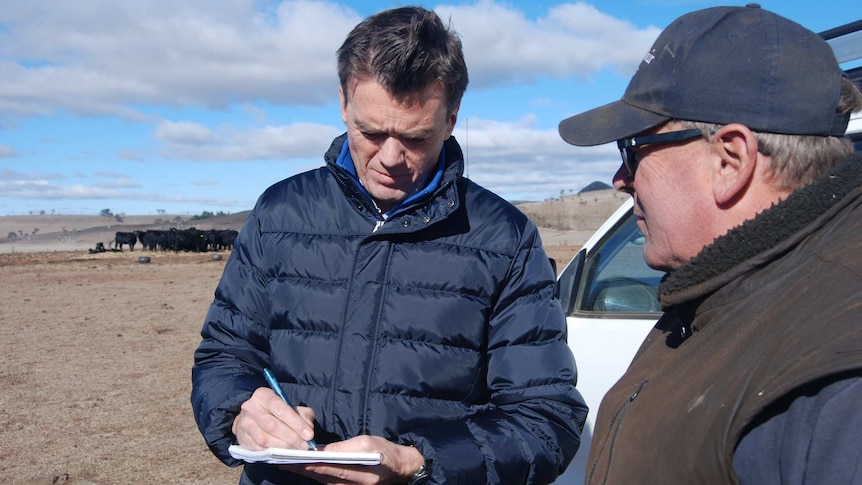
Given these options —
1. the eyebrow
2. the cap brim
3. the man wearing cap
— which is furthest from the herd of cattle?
the man wearing cap

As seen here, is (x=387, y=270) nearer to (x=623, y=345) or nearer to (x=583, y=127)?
(x=583, y=127)

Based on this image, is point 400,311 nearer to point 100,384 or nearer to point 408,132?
point 408,132

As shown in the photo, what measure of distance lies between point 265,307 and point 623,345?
5.61 ft

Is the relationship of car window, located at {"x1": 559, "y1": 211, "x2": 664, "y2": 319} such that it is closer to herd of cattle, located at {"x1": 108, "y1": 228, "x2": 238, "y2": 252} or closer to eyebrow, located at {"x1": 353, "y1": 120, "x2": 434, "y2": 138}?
eyebrow, located at {"x1": 353, "y1": 120, "x2": 434, "y2": 138}

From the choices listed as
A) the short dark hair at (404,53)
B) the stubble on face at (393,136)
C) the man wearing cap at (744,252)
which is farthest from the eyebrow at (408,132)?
the man wearing cap at (744,252)

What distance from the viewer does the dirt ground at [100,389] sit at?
5719mm

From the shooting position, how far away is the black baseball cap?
1.40 meters

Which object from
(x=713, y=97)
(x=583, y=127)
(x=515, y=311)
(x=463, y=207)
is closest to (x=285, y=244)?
(x=463, y=207)

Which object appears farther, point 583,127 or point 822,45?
point 583,127

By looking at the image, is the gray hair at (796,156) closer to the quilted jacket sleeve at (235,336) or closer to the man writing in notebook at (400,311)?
the man writing in notebook at (400,311)

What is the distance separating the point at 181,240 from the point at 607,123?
113 feet

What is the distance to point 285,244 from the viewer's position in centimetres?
234

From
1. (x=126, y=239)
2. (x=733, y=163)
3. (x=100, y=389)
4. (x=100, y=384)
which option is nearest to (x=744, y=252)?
(x=733, y=163)

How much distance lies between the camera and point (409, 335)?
2.18 m
